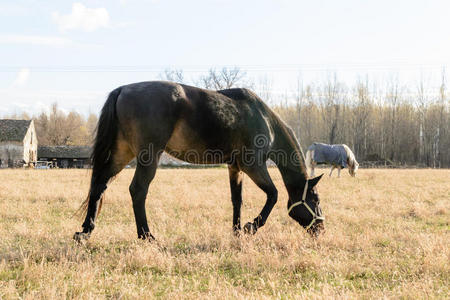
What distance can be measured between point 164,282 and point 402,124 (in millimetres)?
59624

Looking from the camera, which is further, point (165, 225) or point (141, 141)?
point (165, 225)

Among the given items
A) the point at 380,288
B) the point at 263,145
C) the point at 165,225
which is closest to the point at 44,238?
the point at 165,225

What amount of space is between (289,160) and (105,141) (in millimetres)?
2834

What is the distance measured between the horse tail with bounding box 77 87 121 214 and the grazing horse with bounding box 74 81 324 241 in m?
0.01

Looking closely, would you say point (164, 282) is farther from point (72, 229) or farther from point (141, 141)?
point (72, 229)

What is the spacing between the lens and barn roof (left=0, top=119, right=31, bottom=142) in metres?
49.3

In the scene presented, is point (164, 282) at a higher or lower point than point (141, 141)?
lower

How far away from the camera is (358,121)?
56.7m

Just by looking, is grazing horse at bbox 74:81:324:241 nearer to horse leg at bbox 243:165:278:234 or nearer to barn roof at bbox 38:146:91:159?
horse leg at bbox 243:165:278:234

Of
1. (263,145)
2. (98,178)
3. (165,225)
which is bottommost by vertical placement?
(165,225)

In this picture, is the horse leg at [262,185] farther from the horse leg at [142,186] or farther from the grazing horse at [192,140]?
the horse leg at [142,186]

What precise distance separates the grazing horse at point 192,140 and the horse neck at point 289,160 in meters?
0.02

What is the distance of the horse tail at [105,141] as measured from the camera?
506 centimetres

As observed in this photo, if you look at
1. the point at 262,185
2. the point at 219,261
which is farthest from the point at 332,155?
the point at 219,261
